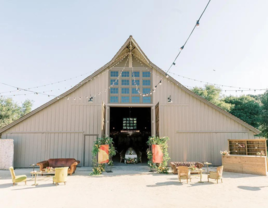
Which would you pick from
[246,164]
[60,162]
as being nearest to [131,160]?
[60,162]

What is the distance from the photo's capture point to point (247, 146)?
539 inches

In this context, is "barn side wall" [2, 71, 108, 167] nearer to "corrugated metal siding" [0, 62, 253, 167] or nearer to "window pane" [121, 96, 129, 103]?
"corrugated metal siding" [0, 62, 253, 167]

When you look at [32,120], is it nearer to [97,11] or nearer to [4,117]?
[97,11]

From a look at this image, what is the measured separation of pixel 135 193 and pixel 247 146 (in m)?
9.25

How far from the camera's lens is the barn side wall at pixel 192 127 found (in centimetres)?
1470

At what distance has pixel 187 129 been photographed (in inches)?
584

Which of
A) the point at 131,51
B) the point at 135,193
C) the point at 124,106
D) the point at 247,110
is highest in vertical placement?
the point at 131,51

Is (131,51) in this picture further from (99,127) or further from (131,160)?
(131,160)

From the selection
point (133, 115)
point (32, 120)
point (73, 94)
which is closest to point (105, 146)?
point (73, 94)

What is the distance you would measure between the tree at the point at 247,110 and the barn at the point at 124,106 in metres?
16.1

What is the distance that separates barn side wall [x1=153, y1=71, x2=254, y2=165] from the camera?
48.2 ft

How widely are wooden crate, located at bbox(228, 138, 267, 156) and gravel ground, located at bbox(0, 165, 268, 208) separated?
3.14m

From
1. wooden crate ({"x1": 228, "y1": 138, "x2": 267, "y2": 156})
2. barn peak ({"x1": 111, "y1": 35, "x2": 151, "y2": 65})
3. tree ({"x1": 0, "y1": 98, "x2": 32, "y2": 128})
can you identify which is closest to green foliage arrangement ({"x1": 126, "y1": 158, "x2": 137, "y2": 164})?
wooden crate ({"x1": 228, "y1": 138, "x2": 267, "y2": 156})

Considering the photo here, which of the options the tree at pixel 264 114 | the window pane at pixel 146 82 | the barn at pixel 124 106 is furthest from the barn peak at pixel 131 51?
the tree at pixel 264 114
